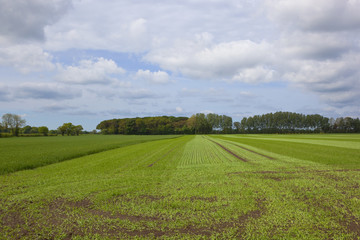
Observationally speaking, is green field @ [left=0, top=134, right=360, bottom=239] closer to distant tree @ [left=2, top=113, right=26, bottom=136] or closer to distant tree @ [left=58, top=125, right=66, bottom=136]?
distant tree @ [left=2, top=113, right=26, bottom=136]

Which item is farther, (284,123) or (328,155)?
(284,123)

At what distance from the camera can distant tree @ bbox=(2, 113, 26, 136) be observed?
337 feet

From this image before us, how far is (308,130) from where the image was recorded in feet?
534

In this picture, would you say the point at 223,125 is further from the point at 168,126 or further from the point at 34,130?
the point at 34,130

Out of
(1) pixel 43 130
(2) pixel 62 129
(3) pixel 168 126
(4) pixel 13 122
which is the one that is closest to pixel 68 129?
(2) pixel 62 129

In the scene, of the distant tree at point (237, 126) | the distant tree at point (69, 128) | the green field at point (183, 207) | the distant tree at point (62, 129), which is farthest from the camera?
the distant tree at point (237, 126)

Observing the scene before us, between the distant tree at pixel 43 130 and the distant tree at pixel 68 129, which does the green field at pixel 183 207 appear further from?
the distant tree at pixel 68 129

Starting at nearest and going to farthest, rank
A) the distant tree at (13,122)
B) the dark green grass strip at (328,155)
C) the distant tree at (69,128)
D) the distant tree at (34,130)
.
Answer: the dark green grass strip at (328,155)
the distant tree at (13,122)
the distant tree at (34,130)
the distant tree at (69,128)

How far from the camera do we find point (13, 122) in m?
106

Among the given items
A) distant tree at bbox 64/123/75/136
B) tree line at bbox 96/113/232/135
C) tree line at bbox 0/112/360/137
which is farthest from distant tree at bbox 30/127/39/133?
tree line at bbox 96/113/232/135

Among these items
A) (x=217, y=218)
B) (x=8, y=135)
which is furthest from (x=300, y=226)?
(x=8, y=135)

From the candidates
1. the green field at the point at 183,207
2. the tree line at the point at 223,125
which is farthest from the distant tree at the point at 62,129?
the green field at the point at 183,207

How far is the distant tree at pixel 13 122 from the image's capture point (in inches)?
4041

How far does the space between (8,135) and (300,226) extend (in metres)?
119
